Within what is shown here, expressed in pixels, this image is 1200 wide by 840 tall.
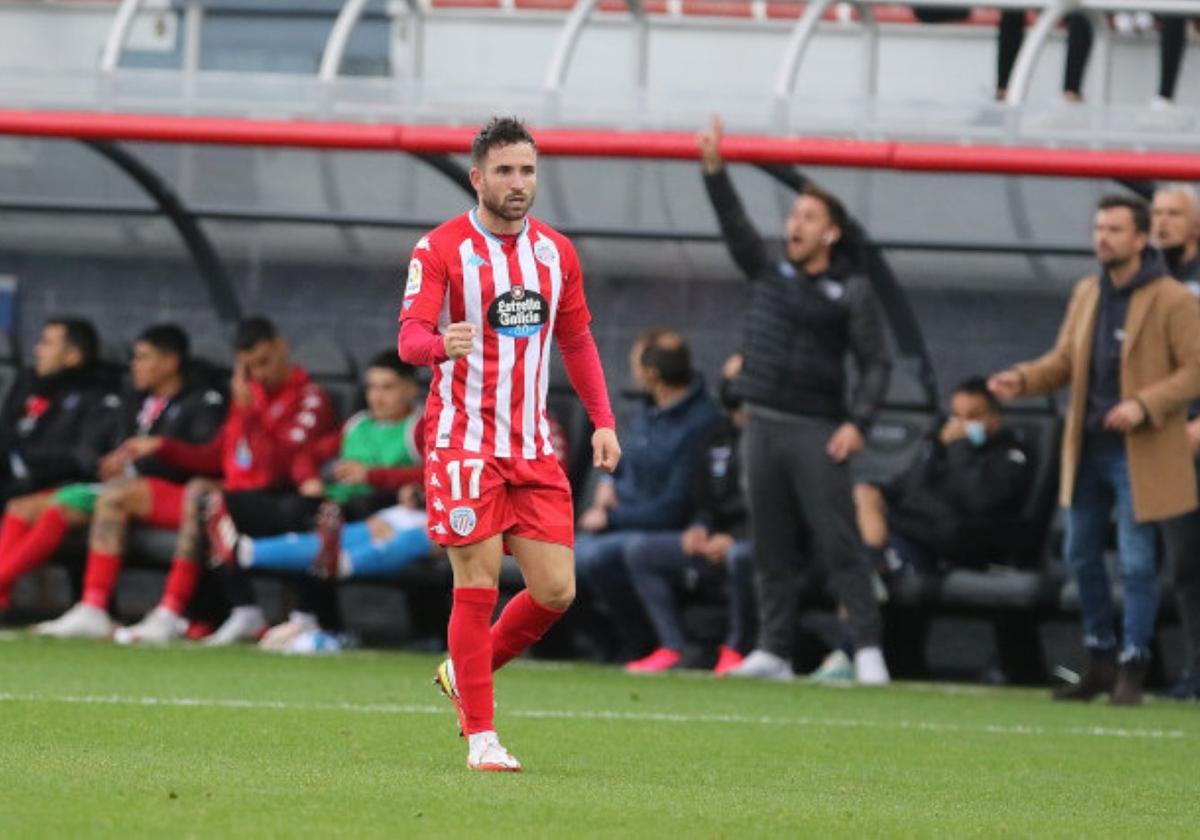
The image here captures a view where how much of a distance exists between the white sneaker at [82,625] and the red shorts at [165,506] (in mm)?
560

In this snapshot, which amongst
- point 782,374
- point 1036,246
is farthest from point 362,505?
point 1036,246

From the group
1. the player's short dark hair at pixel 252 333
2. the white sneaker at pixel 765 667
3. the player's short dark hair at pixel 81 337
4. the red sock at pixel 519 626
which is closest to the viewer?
the red sock at pixel 519 626

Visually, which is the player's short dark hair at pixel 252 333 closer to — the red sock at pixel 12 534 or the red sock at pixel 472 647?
Answer: the red sock at pixel 12 534

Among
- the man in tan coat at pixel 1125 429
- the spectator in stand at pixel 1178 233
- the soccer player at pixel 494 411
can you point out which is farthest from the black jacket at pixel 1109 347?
the soccer player at pixel 494 411

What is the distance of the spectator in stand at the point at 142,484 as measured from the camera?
12492 mm

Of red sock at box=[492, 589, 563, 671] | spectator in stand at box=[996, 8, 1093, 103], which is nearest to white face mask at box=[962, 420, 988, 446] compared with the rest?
spectator in stand at box=[996, 8, 1093, 103]

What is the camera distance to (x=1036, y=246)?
1204 cm

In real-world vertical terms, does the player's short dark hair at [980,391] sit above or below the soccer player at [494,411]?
below

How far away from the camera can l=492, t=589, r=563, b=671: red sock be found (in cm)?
689

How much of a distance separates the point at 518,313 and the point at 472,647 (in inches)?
33.6

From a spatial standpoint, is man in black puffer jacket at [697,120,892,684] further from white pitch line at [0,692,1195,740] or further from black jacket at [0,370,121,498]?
black jacket at [0,370,121,498]

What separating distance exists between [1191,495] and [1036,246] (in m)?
2.34

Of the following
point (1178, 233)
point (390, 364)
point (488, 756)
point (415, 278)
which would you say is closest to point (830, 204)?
point (1178, 233)

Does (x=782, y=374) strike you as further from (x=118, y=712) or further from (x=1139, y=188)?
(x=118, y=712)
